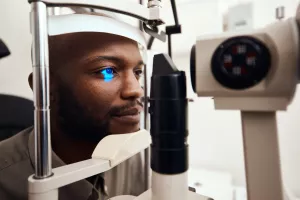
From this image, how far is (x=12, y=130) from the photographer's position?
837 millimetres

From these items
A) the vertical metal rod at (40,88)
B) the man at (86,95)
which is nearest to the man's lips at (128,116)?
the man at (86,95)

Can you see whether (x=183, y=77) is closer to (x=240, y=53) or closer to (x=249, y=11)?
(x=240, y=53)

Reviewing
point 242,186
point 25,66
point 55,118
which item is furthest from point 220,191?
point 25,66

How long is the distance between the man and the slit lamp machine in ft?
0.64

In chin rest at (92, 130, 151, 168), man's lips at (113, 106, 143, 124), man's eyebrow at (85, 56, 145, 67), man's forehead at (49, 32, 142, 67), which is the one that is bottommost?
chin rest at (92, 130, 151, 168)

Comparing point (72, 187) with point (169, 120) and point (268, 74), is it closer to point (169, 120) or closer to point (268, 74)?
point (169, 120)

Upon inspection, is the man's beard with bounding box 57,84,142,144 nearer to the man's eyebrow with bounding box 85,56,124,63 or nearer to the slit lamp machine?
the man's eyebrow with bounding box 85,56,124,63

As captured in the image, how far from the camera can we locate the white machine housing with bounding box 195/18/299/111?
9.7 inches

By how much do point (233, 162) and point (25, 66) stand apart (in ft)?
3.91

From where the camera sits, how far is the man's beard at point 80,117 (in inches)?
21.8

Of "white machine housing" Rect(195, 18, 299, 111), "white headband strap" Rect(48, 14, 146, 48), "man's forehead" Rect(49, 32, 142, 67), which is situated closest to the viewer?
"white machine housing" Rect(195, 18, 299, 111)

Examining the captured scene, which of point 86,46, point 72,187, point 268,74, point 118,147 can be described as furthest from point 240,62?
point 72,187

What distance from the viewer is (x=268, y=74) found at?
0.25 m

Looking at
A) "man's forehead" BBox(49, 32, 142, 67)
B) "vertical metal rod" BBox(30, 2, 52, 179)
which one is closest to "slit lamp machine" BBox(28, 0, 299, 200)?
"vertical metal rod" BBox(30, 2, 52, 179)
